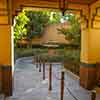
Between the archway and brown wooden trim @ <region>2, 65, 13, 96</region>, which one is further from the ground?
A: the archway

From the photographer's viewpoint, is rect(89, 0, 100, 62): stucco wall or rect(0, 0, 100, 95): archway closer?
Answer: rect(0, 0, 100, 95): archway

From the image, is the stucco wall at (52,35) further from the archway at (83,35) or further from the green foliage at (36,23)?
the archway at (83,35)

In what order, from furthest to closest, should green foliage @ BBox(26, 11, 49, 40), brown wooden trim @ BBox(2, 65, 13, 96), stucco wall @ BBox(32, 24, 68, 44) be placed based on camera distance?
stucco wall @ BBox(32, 24, 68, 44) < green foliage @ BBox(26, 11, 49, 40) < brown wooden trim @ BBox(2, 65, 13, 96)

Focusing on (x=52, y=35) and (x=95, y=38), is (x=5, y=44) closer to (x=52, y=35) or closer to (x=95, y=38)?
(x=95, y=38)

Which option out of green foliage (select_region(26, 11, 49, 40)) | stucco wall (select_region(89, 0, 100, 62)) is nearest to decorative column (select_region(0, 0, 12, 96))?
stucco wall (select_region(89, 0, 100, 62))

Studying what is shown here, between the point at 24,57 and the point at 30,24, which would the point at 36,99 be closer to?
the point at 24,57

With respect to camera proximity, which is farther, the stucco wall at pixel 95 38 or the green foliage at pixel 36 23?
the green foliage at pixel 36 23

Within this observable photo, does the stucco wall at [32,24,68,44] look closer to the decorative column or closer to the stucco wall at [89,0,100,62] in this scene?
the stucco wall at [89,0,100,62]

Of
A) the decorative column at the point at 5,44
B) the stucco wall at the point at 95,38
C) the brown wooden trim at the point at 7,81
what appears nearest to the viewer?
the decorative column at the point at 5,44

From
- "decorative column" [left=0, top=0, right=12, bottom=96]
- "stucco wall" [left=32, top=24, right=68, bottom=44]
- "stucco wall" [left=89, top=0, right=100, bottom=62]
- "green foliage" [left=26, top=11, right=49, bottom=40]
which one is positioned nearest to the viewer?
"decorative column" [left=0, top=0, right=12, bottom=96]

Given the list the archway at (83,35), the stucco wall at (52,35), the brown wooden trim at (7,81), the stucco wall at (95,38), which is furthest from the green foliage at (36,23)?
the brown wooden trim at (7,81)

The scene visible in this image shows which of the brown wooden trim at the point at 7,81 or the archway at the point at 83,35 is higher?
the archway at the point at 83,35

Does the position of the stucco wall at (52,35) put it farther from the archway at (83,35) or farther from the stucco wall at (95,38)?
the stucco wall at (95,38)

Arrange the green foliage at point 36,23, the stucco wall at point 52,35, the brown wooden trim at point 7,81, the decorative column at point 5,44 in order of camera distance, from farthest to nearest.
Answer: the stucco wall at point 52,35, the green foliage at point 36,23, the brown wooden trim at point 7,81, the decorative column at point 5,44
